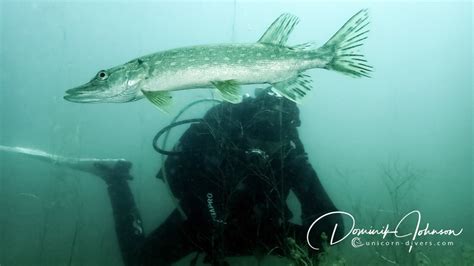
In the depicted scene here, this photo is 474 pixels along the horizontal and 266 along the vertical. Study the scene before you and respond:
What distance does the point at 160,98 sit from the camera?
3.21 metres

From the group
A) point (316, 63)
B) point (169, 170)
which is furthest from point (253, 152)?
point (316, 63)

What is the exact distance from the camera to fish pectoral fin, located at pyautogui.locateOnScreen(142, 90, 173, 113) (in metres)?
Result: 3.18

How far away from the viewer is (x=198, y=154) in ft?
18.0

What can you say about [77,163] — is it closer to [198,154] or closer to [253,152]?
[198,154]

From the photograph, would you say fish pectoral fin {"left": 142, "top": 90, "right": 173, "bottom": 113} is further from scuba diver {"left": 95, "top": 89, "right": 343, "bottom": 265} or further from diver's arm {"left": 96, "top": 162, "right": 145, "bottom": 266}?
diver's arm {"left": 96, "top": 162, "right": 145, "bottom": 266}

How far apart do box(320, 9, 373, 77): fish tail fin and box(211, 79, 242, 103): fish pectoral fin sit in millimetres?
931

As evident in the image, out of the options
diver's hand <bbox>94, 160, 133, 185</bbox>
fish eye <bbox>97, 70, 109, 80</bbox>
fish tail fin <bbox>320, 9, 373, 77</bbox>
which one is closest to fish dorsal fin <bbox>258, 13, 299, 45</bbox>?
fish tail fin <bbox>320, 9, 373, 77</bbox>

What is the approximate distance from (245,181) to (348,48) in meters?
2.89

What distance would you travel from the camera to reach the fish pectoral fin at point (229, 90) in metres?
3.10

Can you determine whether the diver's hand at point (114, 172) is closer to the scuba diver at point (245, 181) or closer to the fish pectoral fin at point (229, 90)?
the scuba diver at point (245, 181)

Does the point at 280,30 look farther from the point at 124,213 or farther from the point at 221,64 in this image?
the point at 124,213

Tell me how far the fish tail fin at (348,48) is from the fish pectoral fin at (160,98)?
1.56 metres

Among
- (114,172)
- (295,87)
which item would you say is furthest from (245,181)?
(114,172)

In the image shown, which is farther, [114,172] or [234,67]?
[114,172]
